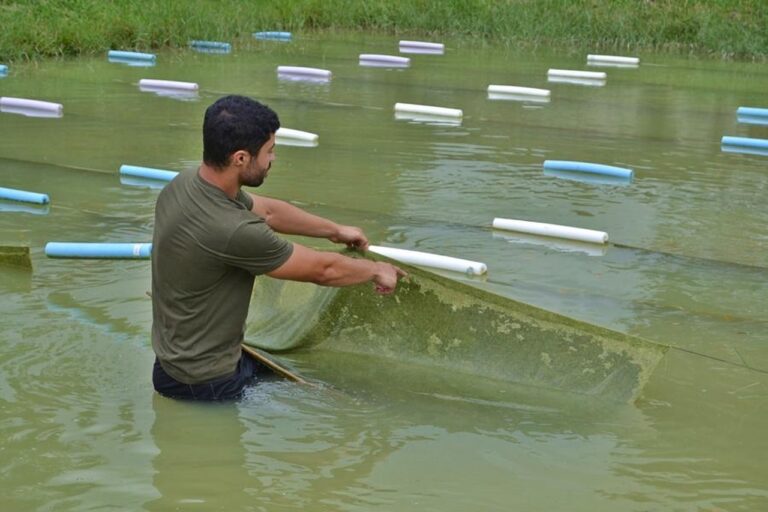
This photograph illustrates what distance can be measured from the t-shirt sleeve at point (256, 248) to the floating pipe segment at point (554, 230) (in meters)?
3.26

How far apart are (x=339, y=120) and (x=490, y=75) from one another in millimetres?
3501

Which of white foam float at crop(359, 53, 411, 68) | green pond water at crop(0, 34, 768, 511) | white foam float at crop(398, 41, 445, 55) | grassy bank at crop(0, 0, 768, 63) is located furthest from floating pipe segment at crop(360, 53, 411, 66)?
green pond water at crop(0, 34, 768, 511)

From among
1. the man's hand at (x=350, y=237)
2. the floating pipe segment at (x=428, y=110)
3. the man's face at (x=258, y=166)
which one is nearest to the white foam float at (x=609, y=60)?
the floating pipe segment at (x=428, y=110)

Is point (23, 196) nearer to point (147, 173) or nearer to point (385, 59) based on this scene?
point (147, 173)

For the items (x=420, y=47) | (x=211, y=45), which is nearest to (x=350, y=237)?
(x=211, y=45)

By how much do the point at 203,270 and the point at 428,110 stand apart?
7228 millimetres

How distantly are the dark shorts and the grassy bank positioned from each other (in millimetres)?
10086

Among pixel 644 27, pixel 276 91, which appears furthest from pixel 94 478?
pixel 644 27

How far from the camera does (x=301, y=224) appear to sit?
A: 4820 mm

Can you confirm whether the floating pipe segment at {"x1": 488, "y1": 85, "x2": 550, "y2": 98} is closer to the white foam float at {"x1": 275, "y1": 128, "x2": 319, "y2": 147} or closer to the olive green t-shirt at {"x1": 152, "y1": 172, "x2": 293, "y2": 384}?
the white foam float at {"x1": 275, "y1": 128, "x2": 319, "y2": 147}

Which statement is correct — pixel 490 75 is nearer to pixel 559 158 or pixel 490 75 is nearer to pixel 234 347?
pixel 559 158

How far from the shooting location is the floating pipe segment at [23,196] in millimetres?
7508

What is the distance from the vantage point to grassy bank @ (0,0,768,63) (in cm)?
1462

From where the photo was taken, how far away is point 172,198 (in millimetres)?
4211
